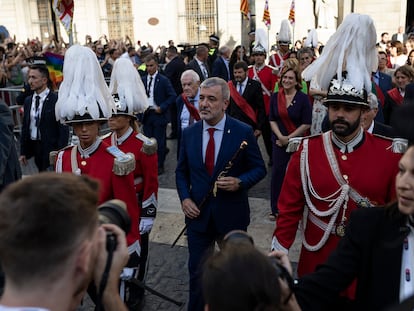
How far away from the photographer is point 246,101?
722cm

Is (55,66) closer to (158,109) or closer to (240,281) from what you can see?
(158,109)

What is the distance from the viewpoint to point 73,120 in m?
3.58

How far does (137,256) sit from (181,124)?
11.5ft

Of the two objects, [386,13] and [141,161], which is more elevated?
[386,13]

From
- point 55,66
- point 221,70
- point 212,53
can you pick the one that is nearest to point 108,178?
point 55,66

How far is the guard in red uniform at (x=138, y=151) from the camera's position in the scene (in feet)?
13.3

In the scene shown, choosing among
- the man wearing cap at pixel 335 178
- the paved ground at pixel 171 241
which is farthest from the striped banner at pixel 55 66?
the man wearing cap at pixel 335 178

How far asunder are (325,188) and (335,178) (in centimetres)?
9

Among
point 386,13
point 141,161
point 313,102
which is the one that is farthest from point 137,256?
point 386,13

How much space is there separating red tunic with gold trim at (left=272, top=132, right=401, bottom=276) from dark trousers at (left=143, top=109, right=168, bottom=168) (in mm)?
5348

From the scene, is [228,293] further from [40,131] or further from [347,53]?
[40,131]

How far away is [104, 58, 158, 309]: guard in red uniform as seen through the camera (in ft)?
13.3

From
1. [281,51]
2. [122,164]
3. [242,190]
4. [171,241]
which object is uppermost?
[281,51]

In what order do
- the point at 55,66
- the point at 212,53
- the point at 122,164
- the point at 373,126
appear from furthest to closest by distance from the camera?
the point at 212,53 → the point at 55,66 → the point at 373,126 → the point at 122,164
